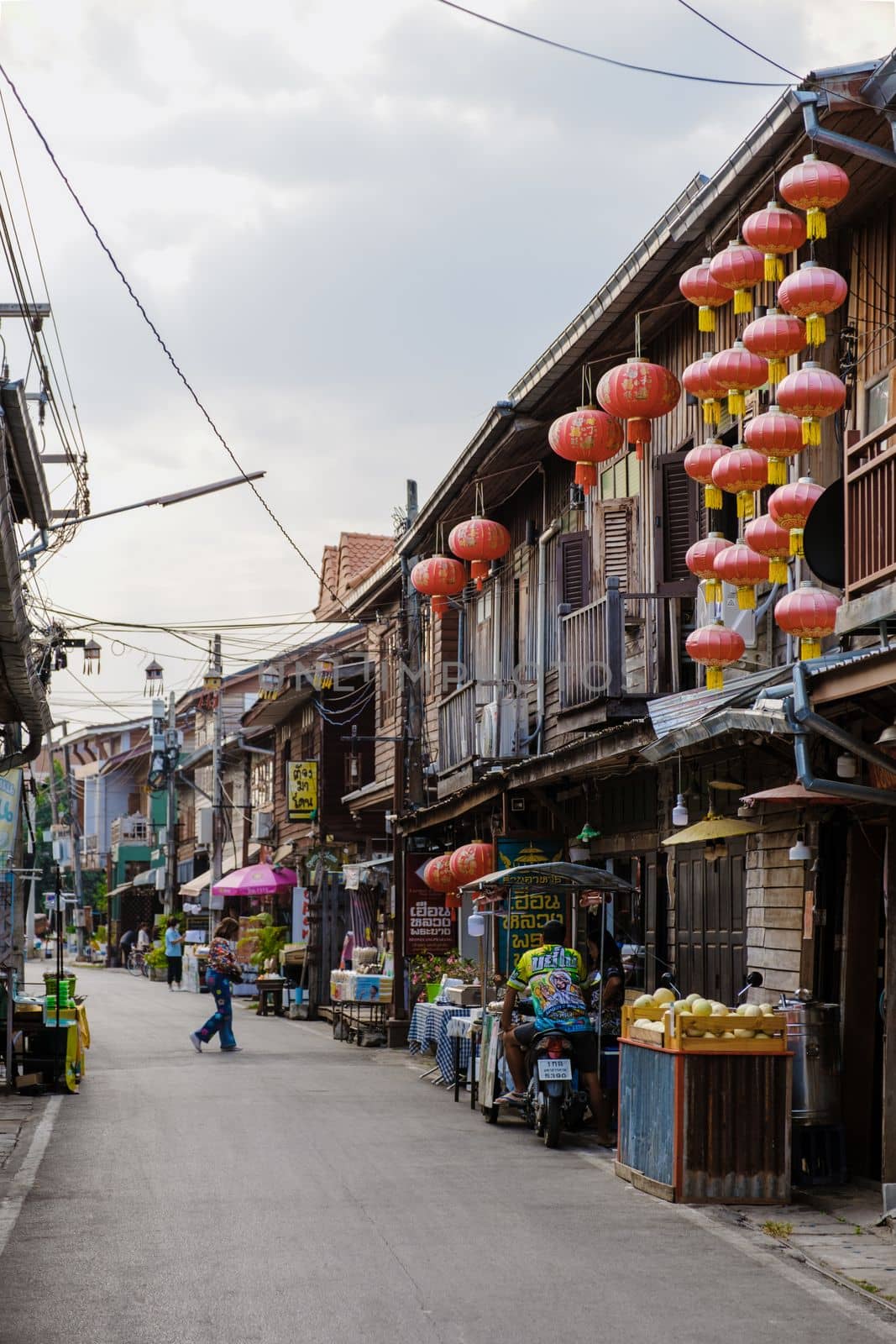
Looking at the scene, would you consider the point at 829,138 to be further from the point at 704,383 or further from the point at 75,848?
the point at 75,848

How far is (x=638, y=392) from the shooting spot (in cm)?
1400

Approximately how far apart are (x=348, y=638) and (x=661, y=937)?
2361cm

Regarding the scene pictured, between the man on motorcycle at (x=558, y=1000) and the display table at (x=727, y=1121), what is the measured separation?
3151 millimetres

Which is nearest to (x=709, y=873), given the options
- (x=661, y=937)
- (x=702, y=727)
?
(x=661, y=937)

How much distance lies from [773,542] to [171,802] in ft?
149

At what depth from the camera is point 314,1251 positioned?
8.81 m

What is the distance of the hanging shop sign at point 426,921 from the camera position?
81.5 ft

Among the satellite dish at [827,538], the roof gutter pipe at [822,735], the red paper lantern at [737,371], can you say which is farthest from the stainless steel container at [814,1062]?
the red paper lantern at [737,371]

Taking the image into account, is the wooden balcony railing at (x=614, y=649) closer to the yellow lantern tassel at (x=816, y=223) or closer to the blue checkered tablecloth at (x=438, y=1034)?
the blue checkered tablecloth at (x=438, y=1034)

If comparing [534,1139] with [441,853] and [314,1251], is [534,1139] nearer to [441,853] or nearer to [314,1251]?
[314,1251]

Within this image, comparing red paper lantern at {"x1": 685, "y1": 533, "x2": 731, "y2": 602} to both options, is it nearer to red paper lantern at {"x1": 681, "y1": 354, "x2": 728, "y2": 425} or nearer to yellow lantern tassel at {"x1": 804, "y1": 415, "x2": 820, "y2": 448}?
red paper lantern at {"x1": 681, "y1": 354, "x2": 728, "y2": 425}

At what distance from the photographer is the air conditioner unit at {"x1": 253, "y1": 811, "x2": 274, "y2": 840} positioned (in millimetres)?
46406

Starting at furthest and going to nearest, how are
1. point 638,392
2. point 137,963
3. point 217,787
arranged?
1. point 137,963
2. point 217,787
3. point 638,392

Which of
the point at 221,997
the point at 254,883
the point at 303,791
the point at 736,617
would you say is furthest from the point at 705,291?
the point at 254,883
